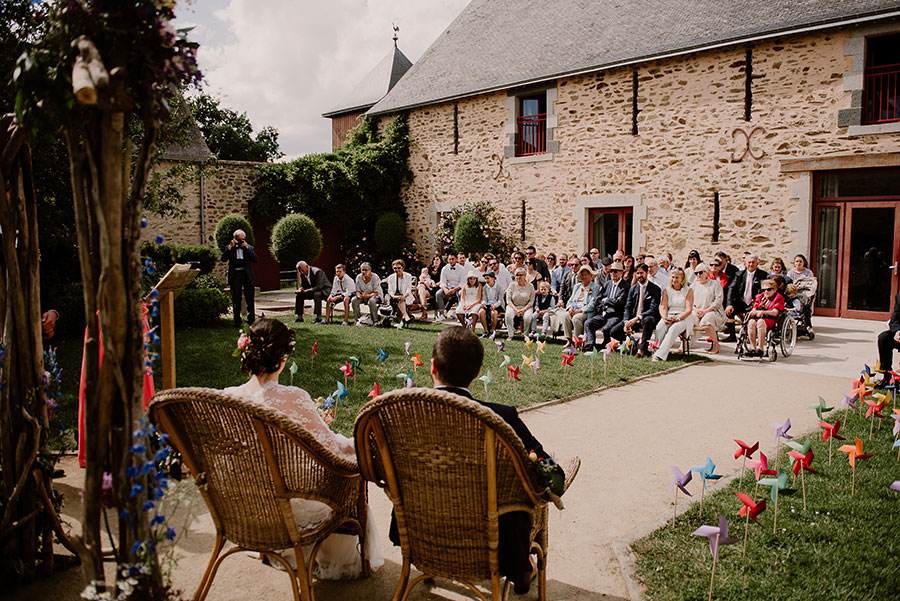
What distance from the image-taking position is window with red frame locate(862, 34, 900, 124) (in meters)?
10.8

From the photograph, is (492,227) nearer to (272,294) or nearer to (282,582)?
(272,294)

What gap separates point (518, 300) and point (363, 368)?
3.63 meters

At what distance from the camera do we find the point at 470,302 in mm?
→ 11188

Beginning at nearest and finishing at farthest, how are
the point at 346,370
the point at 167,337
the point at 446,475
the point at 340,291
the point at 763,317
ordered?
the point at 446,475, the point at 167,337, the point at 346,370, the point at 763,317, the point at 340,291

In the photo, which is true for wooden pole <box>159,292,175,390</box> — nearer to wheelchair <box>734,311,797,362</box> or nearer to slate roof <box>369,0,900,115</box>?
wheelchair <box>734,311,797,362</box>

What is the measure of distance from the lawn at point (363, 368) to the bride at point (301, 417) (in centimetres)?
209

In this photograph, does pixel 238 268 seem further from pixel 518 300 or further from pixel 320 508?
pixel 320 508

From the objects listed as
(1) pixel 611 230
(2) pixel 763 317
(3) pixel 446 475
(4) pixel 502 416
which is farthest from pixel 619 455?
(1) pixel 611 230

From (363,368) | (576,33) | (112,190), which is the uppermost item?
(576,33)

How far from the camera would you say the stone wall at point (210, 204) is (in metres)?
17.2

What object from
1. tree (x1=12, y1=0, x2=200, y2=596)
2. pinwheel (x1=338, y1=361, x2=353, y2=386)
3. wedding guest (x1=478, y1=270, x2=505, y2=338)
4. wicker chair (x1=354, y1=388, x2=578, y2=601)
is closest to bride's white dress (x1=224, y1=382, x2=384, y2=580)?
wicker chair (x1=354, y1=388, x2=578, y2=601)

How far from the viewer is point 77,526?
11.3 feet

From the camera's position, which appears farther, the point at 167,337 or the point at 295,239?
the point at 295,239

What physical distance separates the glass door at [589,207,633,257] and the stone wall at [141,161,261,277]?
9433mm
